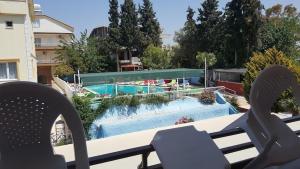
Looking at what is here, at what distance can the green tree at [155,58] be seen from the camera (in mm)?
30094

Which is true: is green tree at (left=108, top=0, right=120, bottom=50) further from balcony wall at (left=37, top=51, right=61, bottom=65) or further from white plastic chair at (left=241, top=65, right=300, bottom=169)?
white plastic chair at (left=241, top=65, right=300, bottom=169)

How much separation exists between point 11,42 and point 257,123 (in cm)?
1106

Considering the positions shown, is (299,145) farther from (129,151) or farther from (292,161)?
(129,151)

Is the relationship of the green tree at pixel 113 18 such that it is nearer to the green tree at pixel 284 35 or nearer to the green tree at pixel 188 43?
the green tree at pixel 188 43

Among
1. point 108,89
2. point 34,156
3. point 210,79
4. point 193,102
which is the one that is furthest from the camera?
point 210,79

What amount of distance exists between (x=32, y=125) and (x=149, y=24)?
32982 mm

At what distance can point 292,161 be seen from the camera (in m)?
1.84

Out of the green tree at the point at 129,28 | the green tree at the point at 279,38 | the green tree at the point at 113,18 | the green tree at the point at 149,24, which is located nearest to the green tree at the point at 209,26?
the green tree at the point at 279,38

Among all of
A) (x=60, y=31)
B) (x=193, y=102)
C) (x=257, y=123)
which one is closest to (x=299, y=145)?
(x=257, y=123)

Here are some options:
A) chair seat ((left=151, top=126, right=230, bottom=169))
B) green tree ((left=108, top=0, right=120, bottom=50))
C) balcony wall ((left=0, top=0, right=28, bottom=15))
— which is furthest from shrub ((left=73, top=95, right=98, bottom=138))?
green tree ((left=108, top=0, right=120, bottom=50))

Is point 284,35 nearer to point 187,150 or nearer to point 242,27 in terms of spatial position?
point 242,27

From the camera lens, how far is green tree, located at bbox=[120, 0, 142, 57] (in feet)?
106

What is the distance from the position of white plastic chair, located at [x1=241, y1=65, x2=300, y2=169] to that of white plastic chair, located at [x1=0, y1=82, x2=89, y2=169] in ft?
3.12

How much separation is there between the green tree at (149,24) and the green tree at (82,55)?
5.76 metres
